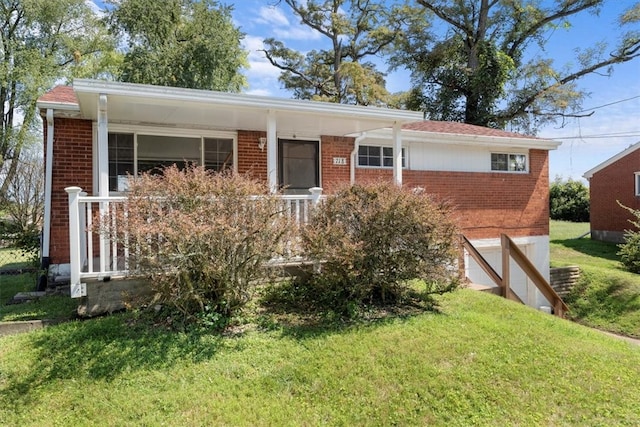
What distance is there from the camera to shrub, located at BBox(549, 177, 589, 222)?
1217 inches

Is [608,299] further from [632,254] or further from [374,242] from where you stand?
[374,242]

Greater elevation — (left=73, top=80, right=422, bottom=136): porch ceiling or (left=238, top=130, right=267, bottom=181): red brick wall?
(left=73, top=80, right=422, bottom=136): porch ceiling

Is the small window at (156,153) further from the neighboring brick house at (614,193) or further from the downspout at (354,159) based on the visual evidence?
the neighboring brick house at (614,193)

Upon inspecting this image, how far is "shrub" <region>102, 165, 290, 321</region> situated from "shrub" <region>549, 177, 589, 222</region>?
31569 millimetres

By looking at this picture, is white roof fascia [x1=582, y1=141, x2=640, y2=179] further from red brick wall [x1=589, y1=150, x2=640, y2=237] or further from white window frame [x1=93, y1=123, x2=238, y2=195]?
white window frame [x1=93, y1=123, x2=238, y2=195]

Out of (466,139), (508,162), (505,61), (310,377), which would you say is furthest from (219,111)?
(505,61)

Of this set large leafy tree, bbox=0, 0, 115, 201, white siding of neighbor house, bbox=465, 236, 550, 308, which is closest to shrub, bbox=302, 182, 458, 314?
white siding of neighbor house, bbox=465, 236, 550, 308

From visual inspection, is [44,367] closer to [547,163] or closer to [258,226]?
[258,226]

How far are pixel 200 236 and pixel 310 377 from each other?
1.99 metres

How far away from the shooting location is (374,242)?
6160 millimetres

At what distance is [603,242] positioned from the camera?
75.3ft

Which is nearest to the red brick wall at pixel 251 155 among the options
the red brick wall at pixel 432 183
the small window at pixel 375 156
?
the red brick wall at pixel 432 183

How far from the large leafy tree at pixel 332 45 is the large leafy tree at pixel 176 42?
577 cm

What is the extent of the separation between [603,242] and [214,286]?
23878 millimetres
